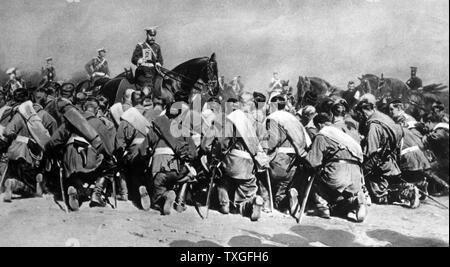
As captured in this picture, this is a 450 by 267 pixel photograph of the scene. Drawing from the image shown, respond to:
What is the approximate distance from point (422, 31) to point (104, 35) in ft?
14.0

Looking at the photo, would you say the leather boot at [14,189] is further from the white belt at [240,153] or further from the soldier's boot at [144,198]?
the white belt at [240,153]

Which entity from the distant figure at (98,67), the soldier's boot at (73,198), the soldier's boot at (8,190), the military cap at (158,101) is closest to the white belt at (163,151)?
the military cap at (158,101)

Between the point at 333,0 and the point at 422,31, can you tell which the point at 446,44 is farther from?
the point at 333,0

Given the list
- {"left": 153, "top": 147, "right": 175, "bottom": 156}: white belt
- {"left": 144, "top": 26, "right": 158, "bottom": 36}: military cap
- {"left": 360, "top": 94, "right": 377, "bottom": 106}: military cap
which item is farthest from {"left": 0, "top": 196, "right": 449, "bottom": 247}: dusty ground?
{"left": 144, "top": 26, "right": 158, "bottom": 36}: military cap

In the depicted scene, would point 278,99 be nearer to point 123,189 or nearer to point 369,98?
point 369,98

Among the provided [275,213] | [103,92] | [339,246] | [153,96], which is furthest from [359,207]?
[103,92]

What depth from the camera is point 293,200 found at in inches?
259

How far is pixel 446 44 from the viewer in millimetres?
6957

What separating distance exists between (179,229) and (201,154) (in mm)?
973

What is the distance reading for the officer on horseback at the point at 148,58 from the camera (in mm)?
6789

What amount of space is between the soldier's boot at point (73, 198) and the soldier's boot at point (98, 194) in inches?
6.8

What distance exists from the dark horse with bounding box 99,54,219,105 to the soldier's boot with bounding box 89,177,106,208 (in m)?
1.05

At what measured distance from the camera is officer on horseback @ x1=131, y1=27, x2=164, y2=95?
679cm

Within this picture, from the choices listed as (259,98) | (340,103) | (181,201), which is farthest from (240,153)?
(340,103)
